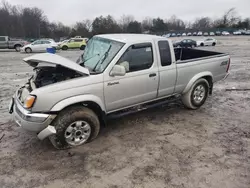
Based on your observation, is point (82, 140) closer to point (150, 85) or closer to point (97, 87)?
point (97, 87)

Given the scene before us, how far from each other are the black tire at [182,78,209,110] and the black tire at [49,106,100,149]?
261 cm

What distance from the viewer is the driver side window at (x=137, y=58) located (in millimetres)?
4018

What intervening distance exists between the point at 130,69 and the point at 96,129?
1309mm

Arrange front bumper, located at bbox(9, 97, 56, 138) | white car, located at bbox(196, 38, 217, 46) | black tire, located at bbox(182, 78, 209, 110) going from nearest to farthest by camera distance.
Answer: front bumper, located at bbox(9, 97, 56, 138) → black tire, located at bbox(182, 78, 209, 110) → white car, located at bbox(196, 38, 217, 46)

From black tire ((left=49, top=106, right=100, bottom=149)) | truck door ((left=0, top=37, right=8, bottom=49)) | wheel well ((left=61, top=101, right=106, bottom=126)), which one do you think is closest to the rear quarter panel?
wheel well ((left=61, top=101, right=106, bottom=126))

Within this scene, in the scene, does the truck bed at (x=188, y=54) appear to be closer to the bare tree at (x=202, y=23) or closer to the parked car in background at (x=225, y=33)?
the parked car in background at (x=225, y=33)

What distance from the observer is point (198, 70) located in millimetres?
5199

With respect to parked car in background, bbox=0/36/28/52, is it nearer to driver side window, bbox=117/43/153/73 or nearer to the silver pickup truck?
the silver pickup truck

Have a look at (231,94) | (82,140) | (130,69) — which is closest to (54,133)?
(82,140)

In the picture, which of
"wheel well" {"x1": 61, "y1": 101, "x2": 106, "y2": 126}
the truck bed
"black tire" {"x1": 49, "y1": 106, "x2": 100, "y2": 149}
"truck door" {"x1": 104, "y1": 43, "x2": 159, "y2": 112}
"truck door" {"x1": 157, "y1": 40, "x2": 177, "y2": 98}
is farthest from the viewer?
the truck bed

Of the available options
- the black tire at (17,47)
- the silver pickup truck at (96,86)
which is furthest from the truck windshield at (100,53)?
the black tire at (17,47)

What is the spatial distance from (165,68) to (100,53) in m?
1.42

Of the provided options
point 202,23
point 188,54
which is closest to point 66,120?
point 188,54

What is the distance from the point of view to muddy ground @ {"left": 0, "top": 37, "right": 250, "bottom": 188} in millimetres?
2992
